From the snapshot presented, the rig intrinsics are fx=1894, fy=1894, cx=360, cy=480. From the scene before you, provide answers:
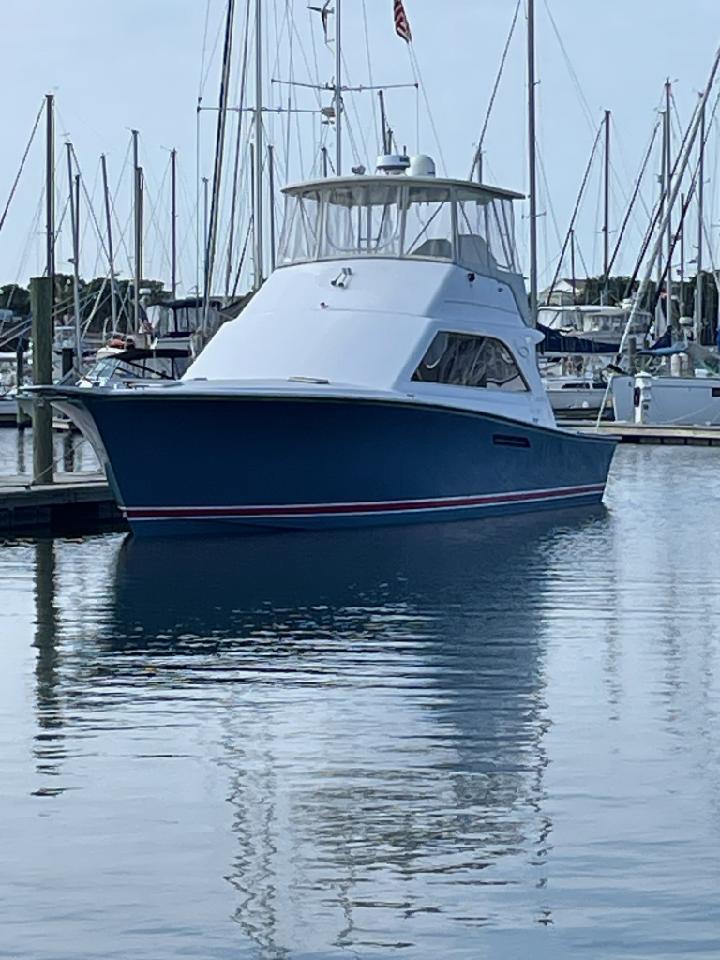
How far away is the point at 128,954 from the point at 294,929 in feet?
2.42

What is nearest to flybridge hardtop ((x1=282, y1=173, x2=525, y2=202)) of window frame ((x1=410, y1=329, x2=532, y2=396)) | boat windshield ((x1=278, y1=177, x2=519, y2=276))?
boat windshield ((x1=278, y1=177, x2=519, y2=276))

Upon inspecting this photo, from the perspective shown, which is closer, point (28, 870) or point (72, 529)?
point (28, 870)

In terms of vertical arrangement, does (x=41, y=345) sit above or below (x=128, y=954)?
above

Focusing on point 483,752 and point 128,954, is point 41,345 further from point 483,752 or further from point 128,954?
point 128,954

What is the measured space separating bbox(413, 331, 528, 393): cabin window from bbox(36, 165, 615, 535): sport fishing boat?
1.1 inches

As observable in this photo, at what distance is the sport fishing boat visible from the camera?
22031 mm

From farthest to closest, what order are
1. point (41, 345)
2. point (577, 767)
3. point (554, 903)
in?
point (41, 345), point (577, 767), point (554, 903)

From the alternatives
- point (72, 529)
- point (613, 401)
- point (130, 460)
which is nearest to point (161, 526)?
point (130, 460)

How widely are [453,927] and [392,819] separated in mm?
1710

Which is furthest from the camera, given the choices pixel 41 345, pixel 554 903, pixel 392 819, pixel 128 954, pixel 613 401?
pixel 613 401

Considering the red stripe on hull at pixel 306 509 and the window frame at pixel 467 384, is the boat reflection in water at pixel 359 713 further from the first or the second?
the window frame at pixel 467 384

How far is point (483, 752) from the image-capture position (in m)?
11.3

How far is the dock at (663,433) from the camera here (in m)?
42.9

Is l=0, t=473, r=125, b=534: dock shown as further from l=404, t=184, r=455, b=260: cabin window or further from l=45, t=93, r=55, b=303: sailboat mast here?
l=45, t=93, r=55, b=303: sailboat mast
